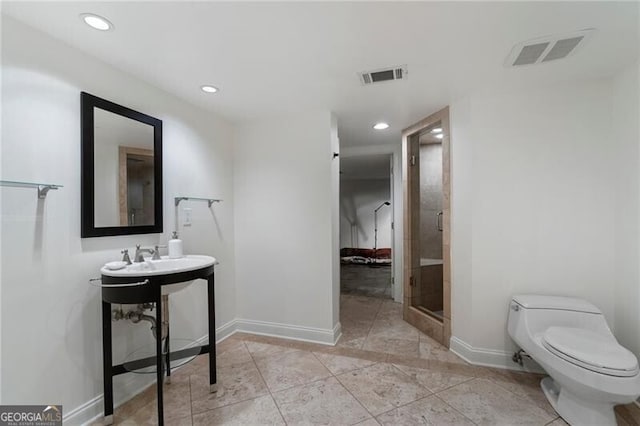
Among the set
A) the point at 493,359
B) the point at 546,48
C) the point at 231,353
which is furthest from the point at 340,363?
the point at 546,48

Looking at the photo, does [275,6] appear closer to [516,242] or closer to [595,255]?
[516,242]

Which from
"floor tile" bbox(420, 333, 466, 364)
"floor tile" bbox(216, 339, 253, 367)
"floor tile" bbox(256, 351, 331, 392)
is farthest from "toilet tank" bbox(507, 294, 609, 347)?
"floor tile" bbox(216, 339, 253, 367)

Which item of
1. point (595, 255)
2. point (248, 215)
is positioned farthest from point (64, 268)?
point (595, 255)

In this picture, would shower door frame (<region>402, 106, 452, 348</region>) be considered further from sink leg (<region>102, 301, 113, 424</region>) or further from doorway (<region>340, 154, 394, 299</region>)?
doorway (<region>340, 154, 394, 299</region>)

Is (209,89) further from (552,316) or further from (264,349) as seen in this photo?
(552,316)

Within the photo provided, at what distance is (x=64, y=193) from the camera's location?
5.06ft

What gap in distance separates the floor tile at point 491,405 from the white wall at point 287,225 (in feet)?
3.68

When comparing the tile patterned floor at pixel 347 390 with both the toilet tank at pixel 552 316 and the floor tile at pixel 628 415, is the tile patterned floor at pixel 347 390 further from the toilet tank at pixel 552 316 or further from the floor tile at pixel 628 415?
the toilet tank at pixel 552 316

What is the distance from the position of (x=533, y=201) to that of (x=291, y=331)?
2.38m

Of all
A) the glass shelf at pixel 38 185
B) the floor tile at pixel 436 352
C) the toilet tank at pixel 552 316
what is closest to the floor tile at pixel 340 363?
the floor tile at pixel 436 352

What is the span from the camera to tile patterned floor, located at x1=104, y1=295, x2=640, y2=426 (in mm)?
1674

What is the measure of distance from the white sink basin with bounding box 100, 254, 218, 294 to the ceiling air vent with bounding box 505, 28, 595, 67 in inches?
91.3

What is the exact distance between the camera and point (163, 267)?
6.20ft

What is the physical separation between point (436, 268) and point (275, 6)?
269 centimetres
